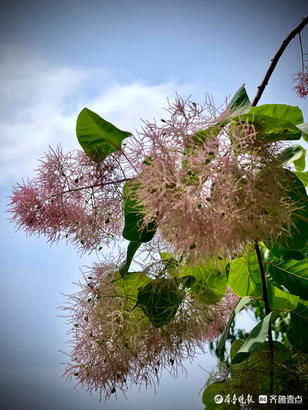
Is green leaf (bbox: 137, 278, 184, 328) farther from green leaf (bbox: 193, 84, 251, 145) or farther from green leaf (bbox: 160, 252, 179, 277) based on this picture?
green leaf (bbox: 193, 84, 251, 145)

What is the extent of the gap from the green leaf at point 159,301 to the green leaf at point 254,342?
10cm

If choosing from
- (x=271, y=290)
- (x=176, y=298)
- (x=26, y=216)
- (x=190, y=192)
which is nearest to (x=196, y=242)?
(x=190, y=192)

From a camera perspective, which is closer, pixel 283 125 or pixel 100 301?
pixel 283 125

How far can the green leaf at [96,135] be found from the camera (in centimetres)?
57

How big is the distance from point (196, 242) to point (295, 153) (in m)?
0.25

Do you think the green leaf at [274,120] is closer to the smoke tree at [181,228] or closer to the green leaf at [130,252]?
the smoke tree at [181,228]

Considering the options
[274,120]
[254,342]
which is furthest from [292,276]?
[274,120]

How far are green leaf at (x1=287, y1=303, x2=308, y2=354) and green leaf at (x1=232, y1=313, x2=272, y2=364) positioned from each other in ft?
0.51

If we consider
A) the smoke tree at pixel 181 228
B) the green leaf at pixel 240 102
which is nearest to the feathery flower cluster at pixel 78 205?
the smoke tree at pixel 181 228

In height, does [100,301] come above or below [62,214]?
below

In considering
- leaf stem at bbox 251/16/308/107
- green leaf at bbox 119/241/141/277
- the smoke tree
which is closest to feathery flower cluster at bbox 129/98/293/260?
the smoke tree

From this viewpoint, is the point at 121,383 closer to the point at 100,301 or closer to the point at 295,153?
the point at 100,301

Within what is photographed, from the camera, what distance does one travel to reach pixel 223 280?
0.68 m

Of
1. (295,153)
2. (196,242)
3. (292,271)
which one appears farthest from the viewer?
(292,271)
